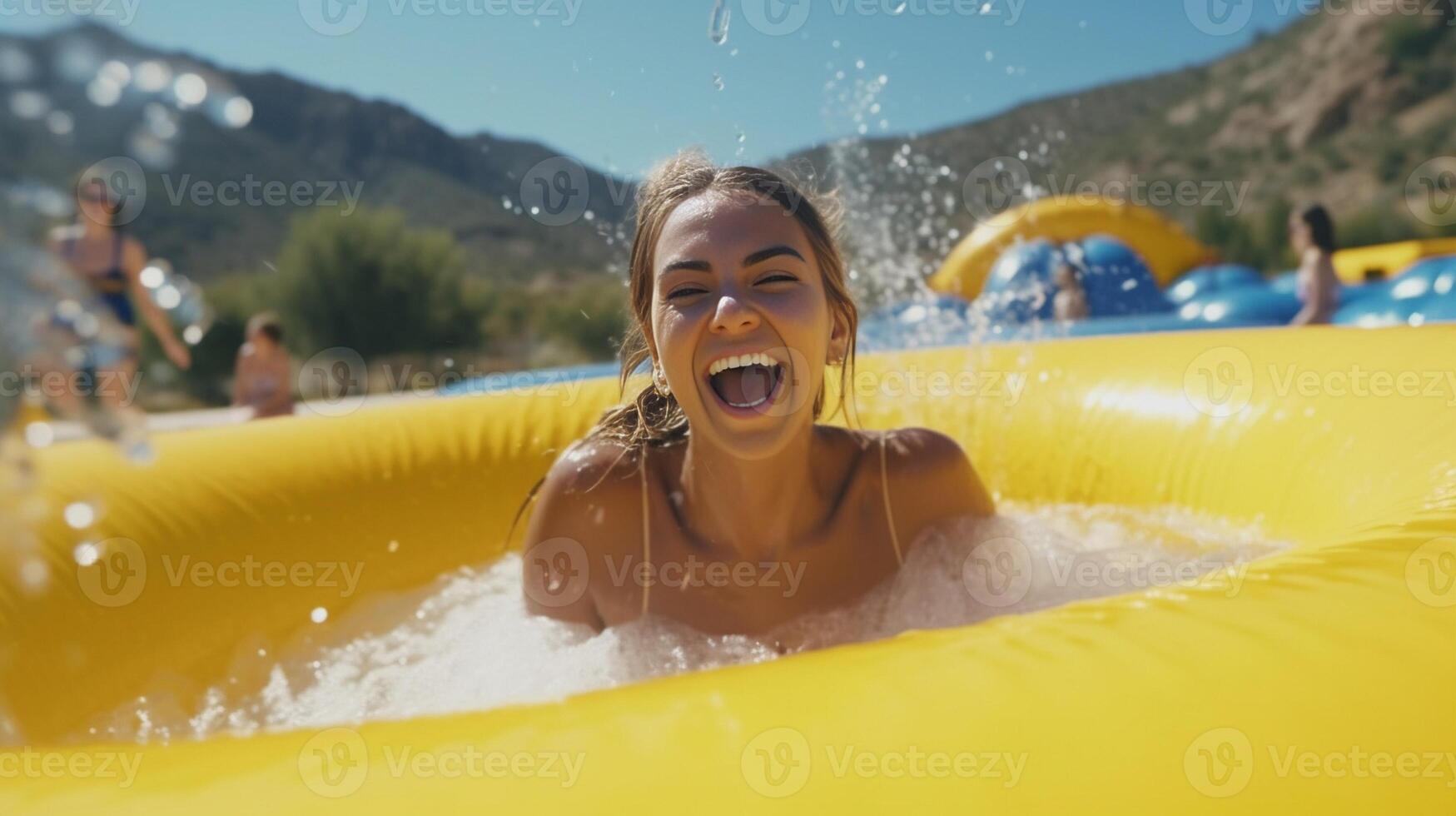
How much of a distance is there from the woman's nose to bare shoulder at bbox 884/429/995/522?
576mm

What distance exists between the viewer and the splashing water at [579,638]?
194 centimetres

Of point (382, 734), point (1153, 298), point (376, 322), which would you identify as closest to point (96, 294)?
point (382, 734)

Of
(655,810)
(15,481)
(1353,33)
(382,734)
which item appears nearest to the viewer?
(655,810)

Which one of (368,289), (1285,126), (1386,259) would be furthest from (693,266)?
(1285,126)

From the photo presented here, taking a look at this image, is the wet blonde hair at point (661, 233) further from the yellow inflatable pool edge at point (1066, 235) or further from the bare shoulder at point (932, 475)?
the yellow inflatable pool edge at point (1066, 235)

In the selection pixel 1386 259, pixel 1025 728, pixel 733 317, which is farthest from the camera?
pixel 1386 259

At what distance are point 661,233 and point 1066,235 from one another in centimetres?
756

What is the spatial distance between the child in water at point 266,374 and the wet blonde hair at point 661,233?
429 centimetres

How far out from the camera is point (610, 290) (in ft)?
57.6

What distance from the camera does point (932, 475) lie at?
7.02ft

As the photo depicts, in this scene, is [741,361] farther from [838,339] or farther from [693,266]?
[838,339]

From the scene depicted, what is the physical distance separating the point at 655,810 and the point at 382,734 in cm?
31

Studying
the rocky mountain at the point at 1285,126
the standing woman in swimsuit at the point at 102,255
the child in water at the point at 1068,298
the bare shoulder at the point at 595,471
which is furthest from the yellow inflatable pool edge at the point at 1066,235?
the rocky mountain at the point at 1285,126

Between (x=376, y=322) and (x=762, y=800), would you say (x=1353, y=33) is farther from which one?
(x=762, y=800)
